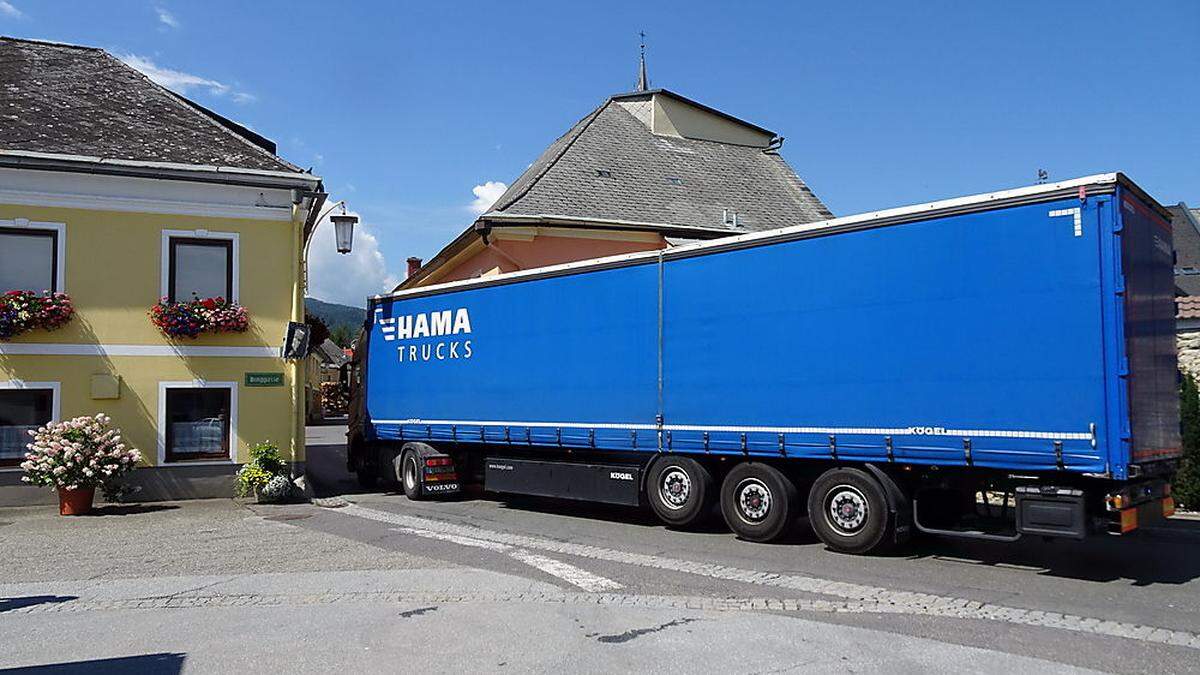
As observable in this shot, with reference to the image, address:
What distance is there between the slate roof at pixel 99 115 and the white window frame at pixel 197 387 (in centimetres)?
371

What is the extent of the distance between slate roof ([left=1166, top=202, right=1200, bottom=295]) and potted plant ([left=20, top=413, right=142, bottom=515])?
24476mm

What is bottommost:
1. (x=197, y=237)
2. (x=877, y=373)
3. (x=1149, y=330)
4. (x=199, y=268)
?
(x=877, y=373)

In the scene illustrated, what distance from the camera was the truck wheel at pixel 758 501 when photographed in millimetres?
10461

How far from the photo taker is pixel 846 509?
32.3 feet

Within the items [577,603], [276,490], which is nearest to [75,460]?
[276,490]

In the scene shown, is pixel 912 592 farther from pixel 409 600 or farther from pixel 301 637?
pixel 301 637

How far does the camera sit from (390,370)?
17016 mm

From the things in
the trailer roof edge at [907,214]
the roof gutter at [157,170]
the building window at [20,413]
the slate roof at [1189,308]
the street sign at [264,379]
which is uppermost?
the roof gutter at [157,170]

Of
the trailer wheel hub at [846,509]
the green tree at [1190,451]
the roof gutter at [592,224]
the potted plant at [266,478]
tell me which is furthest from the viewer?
the roof gutter at [592,224]

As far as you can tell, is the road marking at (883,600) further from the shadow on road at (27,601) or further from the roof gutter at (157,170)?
the roof gutter at (157,170)

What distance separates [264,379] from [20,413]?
368cm

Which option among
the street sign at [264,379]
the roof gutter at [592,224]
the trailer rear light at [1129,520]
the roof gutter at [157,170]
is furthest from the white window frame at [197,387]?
the trailer rear light at [1129,520]

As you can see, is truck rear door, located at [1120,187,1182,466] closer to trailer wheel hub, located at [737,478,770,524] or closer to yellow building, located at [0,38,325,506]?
trailer wheel hub, located at [737,478,770,524]

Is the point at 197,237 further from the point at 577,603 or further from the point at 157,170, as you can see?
the point at 577,603
